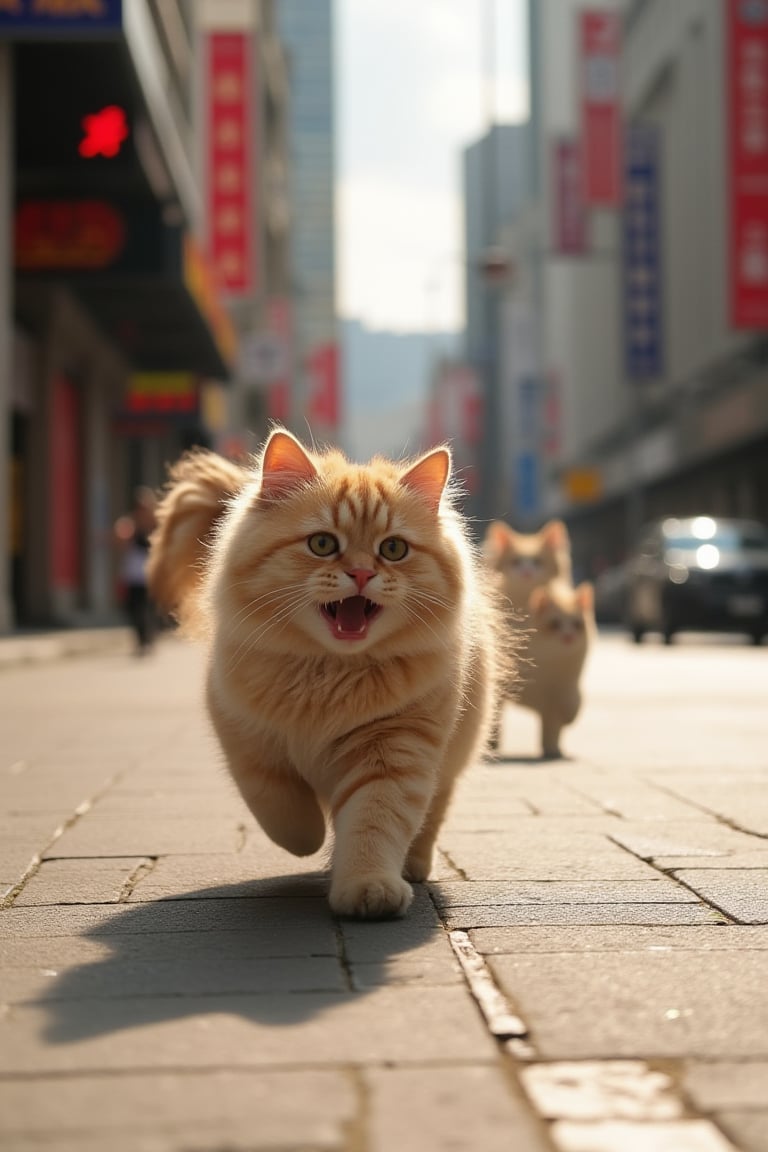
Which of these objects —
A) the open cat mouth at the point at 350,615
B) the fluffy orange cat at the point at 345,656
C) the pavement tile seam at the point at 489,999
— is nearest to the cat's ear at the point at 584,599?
the fluffy orange cat at the point at 345,656

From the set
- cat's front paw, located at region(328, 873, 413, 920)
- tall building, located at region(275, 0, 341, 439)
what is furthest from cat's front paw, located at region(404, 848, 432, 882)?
tall building, located at region(275, 0, 341, 439)

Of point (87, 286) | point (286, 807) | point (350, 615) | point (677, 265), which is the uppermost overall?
point (677, 265)

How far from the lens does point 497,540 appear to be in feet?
30.8

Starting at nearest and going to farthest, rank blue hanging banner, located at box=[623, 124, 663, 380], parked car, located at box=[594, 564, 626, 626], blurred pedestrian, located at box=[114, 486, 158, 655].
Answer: blurred pedestrian, located at box=[114, 486, 158, 655] → parked car, located at box=[594, 564, 626, 626] → blue hanging banner, located at box=[623, 124, 663, 380]

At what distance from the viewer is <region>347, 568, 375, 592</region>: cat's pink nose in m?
3.95

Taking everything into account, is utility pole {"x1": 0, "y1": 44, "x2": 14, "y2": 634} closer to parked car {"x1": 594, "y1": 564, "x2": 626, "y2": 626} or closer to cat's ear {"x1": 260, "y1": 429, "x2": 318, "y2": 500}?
cat's ear {"x1": 260, "y1": 429, "x2": 318, "y2": 500}

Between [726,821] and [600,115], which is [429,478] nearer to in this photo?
[726,821]

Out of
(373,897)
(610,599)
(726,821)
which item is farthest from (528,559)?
(610,599)

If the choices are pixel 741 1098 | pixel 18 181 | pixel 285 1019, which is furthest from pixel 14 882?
pixel 18 181

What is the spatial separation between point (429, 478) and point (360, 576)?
50cm

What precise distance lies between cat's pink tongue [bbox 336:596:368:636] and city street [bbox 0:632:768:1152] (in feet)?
2.27

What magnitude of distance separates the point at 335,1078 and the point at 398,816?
1.40m

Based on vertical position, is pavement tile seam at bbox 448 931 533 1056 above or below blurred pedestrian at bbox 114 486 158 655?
below

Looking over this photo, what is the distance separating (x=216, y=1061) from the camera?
2578 mm
